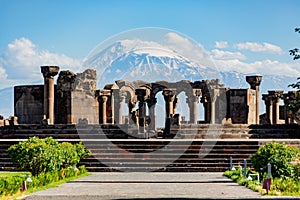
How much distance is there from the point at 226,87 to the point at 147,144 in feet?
65.1

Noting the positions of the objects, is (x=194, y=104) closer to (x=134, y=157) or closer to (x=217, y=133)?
(x=217, y=133)

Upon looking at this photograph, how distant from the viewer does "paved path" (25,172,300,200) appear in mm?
14594

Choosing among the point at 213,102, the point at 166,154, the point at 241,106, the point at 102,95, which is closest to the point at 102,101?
the point at 102,95

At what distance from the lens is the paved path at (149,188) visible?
14594mm

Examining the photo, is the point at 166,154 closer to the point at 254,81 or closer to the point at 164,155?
the point at 164,155

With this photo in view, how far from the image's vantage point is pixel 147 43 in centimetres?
2980

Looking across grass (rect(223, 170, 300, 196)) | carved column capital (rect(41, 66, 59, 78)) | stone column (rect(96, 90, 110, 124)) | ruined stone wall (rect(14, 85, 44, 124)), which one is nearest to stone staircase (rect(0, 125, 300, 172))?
grass (rect(223, 170, 300, 196))

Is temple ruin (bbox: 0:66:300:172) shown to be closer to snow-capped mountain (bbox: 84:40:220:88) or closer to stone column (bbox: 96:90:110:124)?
stone column (bbox: 96:90:110:124)

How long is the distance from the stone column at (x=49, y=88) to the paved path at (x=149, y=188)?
1683 centimetres

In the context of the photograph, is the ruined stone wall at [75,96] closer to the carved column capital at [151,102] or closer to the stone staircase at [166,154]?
Answer: the carved column capital at [151,102]

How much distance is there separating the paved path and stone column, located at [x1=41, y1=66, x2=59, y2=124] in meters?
16.8

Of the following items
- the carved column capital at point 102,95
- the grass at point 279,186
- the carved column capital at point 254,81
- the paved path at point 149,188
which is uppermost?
the carved column capital at point 254,81

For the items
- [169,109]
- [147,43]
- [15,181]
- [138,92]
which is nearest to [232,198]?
[15,181]

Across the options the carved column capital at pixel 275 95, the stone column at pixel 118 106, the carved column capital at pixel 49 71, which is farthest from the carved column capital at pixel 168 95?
the carved column capital at pixel 49 71
